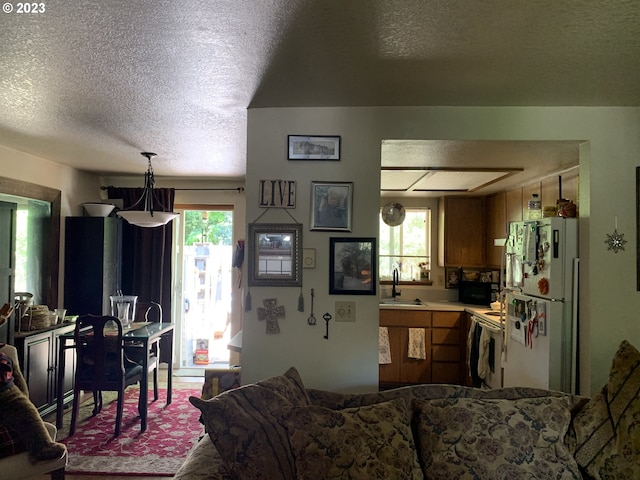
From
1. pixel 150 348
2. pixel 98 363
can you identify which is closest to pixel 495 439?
pixel 98 363

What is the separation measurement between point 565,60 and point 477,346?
9.50 feet

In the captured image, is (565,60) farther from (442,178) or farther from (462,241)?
(462,241)

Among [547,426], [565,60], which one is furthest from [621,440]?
[565,60]

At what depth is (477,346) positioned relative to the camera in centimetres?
392

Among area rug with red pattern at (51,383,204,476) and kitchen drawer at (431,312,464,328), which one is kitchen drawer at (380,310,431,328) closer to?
kitchen drawer at (431,312,464,328)

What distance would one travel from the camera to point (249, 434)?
1.42 m

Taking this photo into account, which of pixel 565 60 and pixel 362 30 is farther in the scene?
pixel 565 60

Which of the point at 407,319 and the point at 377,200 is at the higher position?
the point at 377,200

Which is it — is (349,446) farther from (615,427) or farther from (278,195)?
(278,195)

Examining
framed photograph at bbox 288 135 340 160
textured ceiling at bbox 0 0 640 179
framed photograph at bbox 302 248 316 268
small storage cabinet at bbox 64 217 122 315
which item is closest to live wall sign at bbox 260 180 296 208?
framed photograph at bbox 288 135 340 160

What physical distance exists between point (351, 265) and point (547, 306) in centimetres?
127

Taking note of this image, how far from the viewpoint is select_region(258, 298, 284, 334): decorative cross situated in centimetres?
235

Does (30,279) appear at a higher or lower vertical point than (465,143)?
lower

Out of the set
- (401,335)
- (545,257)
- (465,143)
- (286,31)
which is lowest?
(401,335)
